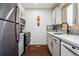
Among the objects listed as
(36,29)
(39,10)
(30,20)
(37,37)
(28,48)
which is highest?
(39,10)

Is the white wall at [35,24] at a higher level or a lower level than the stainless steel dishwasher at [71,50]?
higher

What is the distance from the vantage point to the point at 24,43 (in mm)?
3092

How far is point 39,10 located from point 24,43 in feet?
2.97

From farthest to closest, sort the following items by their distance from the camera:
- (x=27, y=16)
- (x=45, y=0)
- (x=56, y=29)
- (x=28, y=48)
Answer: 1. (x=56, y=29)
2. (x=28, y=48)
3. (x=27, y=16)
4. (x=45, y=0)

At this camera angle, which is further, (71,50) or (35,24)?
(35,24)

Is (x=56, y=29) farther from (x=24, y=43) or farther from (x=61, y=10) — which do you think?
(x=24, y=43)

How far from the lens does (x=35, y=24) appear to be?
3039 millimetres

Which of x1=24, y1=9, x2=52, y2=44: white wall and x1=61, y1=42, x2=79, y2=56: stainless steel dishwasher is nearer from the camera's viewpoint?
x1=61, y1=42, x2=79, y2=56: stainless steel dishwasher

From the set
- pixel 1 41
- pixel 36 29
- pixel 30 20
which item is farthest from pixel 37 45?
pixel 1 41

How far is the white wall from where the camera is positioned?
2.95m

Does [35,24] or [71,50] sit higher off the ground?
[35,24]

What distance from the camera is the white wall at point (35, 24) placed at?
295cm

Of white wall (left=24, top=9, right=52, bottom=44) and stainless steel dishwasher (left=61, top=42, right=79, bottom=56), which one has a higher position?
white wall (left=24, top=9, right=52, bottom=44)

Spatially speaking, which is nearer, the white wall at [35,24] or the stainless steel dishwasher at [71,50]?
the stainless steel dishwasher at [71,50]
